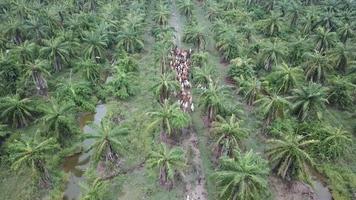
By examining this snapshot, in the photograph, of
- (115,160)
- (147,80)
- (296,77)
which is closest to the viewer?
(115,160)

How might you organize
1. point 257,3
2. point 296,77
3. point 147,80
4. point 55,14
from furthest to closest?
point 257,3 → point 55,14 → point 147,80 → point 296,77

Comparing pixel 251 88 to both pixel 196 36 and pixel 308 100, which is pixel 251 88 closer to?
pixel 308 100

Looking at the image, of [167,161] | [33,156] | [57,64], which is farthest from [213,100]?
[57,64]

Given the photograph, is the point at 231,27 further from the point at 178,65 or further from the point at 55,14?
the point at 55,14

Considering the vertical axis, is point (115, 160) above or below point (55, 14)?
below

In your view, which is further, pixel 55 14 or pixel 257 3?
pixel 257 3

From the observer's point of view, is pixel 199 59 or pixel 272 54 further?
pixel 199 59

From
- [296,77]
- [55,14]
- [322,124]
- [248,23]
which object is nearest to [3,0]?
[55,14]

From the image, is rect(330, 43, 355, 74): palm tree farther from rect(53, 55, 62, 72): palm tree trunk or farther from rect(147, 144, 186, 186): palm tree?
rect(53, 55, 62, 72): palm tree trunk
